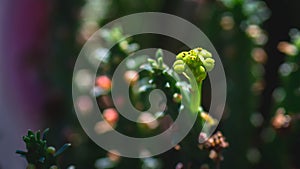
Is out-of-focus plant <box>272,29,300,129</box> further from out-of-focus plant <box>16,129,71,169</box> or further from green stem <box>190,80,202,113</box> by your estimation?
out-of-focus plant <box>16,129,71,169</box>

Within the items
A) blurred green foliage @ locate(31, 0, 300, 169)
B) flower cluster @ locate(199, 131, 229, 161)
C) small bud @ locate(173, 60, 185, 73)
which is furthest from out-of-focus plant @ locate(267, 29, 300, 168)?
small bud @ locate(173, 60, 185, 73)

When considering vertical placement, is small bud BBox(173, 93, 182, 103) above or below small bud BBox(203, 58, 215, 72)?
above

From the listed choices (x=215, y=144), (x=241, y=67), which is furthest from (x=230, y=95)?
(x=215, y=144)

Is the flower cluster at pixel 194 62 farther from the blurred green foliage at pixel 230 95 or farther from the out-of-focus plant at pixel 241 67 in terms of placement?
the out-of-focus plant at pixel 241 67

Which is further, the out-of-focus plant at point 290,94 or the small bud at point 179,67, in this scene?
the out-of-focus plant at point 290,94

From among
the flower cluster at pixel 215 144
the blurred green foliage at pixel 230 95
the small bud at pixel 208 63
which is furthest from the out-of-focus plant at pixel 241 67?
the small bud at pixel 208 63

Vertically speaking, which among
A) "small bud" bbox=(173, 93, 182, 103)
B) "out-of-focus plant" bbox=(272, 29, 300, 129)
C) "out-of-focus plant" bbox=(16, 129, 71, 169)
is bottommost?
"out-of-focus plant" bbox=(16, 129, 71, 169)

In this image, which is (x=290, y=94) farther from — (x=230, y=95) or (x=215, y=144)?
(x=215, y=144)

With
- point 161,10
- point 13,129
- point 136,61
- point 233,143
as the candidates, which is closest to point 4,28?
point 13,129

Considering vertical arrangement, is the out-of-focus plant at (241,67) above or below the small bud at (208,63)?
above

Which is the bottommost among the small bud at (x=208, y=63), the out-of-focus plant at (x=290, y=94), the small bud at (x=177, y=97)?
the small bud at (x=208, y=63)

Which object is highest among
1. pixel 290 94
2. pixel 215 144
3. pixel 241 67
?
pixel 241 67

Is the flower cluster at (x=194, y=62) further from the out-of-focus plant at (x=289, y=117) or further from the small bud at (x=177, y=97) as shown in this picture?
the out-of-focus plant at (x=289, y=117)
